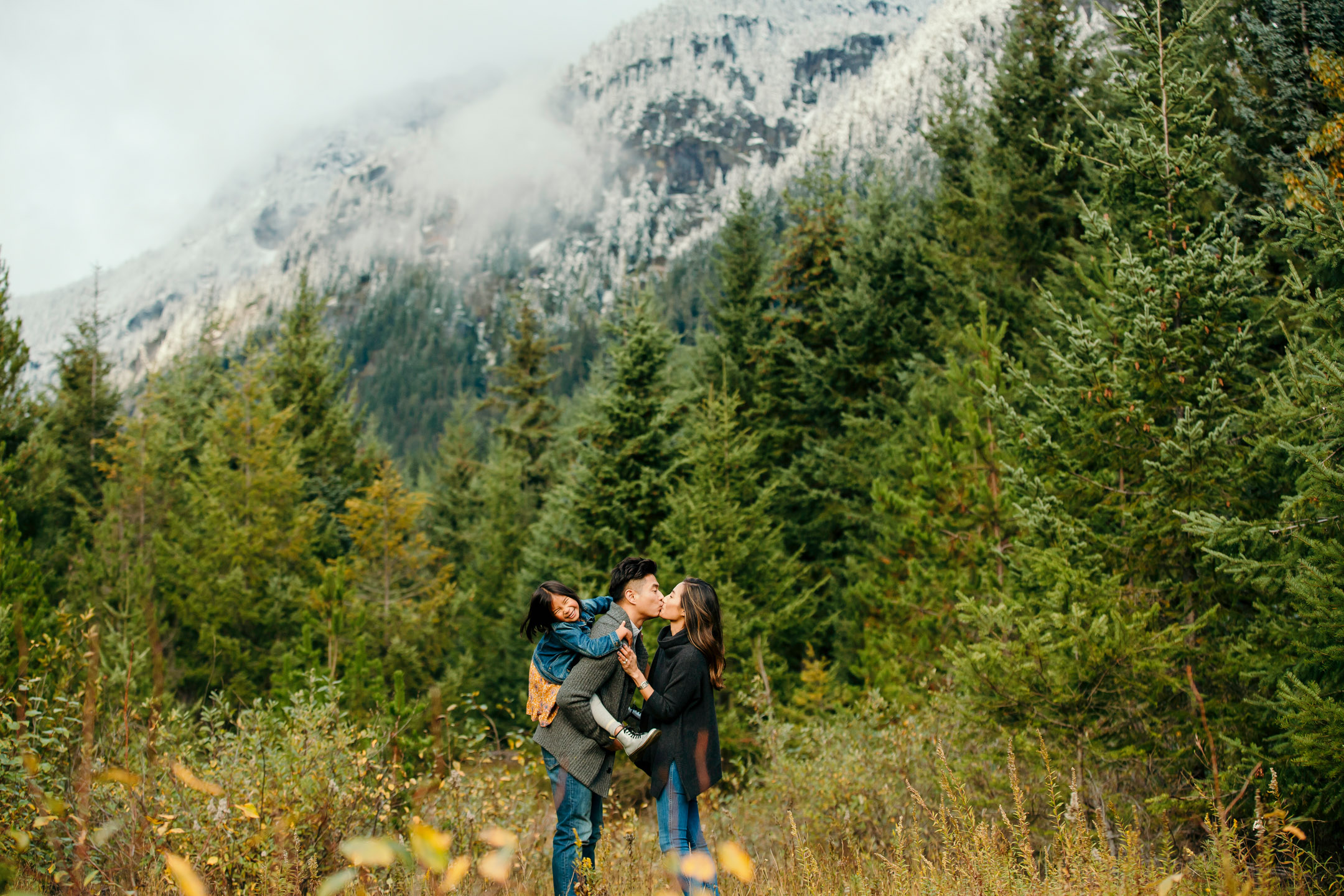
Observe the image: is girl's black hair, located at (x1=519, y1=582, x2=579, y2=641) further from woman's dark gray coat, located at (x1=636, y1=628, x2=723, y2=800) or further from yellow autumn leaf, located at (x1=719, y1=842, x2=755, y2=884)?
yellow autumn leaf, located at (x1=719, y1=842, x2=755, y2=884)

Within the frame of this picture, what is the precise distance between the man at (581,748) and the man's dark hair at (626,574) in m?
0.18

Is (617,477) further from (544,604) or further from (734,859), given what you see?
(734,859)

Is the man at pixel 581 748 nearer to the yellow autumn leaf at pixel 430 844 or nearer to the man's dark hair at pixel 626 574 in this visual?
the man's dark hair at pixel 626 574

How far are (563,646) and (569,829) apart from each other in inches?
37.2

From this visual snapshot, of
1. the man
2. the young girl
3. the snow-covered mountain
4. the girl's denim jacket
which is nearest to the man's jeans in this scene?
the man

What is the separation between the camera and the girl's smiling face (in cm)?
388

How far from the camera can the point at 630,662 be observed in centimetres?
376

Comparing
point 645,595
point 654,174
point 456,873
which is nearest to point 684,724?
point 645,595

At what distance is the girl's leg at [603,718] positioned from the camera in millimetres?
3748

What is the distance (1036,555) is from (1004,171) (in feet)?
32.5

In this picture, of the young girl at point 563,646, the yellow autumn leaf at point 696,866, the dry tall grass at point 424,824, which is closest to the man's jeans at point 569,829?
the dry tall grass at point 424,824

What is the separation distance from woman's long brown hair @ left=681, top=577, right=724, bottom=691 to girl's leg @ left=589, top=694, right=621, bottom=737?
57 cm

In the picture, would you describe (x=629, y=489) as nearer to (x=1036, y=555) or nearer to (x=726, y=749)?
(x=726, y=749)

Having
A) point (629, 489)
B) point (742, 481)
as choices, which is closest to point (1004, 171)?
point (742, 481)
